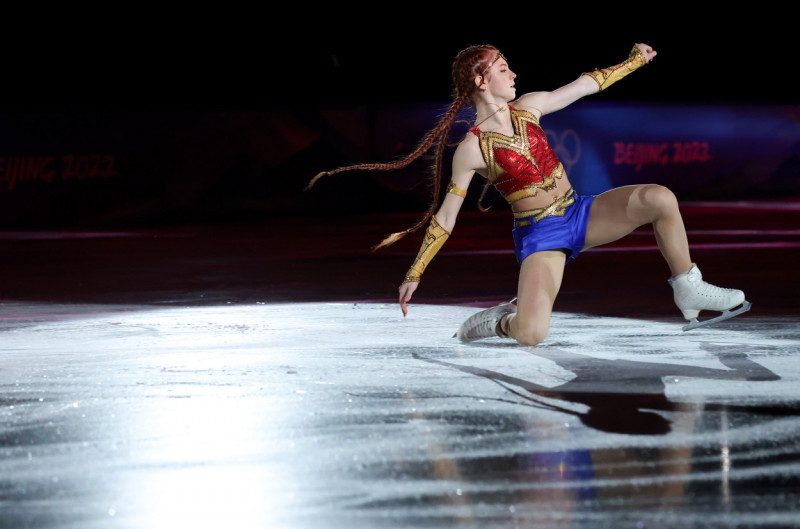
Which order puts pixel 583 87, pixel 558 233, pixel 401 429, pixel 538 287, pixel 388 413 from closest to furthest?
1. pixel 401 429
2. pixel 388 413
3. pixel 538 287
4. pixel 558 233
5. pixel 583 87

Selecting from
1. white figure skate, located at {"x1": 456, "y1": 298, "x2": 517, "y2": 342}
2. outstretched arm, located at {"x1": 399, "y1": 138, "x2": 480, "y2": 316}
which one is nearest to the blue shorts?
white figure skate, located at {"x1": 456, "y1": 298, "x2": 517, "y2": 342}

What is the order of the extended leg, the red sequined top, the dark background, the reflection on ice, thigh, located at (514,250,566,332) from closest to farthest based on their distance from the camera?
the reflection on ice
thigh, located at (514,250,566,332)
the extended leg
the red sequined top
the dark background

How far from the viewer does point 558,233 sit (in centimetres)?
592

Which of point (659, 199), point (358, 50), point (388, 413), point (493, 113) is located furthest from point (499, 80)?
point (358, 50)

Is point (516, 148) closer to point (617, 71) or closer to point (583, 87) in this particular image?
point (583, 87)

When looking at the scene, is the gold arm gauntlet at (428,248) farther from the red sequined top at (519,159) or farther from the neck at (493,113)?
the neck at (493,113)

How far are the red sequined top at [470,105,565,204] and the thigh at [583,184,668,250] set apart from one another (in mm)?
266

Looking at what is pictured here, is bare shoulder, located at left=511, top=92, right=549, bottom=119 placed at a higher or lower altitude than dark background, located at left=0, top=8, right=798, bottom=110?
higher

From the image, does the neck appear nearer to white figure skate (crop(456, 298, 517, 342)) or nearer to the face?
the face

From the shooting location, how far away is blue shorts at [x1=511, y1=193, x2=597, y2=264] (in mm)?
5910

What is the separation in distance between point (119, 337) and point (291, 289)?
8.15 feet

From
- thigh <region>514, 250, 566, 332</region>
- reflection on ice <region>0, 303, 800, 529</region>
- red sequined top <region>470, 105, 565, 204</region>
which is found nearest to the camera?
reflection on ice <region>0, 303, 800, 529</region>

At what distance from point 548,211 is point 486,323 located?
62cm

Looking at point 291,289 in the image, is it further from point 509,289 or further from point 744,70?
point 744,70
